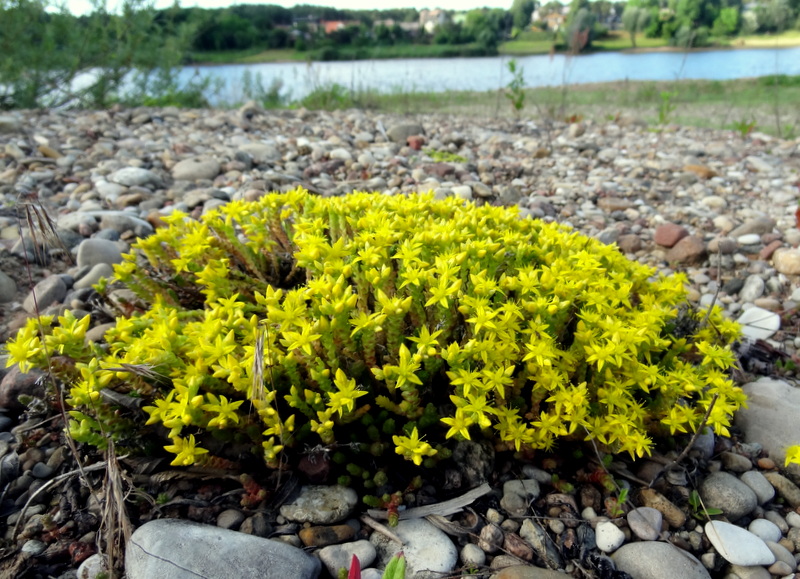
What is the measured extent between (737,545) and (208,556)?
1866mm

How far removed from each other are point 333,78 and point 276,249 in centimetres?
1145

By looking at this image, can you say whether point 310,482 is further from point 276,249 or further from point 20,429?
point 276,249

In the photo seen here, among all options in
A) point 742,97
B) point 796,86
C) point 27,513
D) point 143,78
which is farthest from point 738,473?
point 796,86

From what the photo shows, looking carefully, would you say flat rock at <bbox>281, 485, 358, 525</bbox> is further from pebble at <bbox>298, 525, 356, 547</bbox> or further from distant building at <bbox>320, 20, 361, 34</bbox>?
distant building at <bbox>320, 20, 361, 34</bbox>

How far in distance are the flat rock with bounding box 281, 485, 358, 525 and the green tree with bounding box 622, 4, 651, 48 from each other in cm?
3045

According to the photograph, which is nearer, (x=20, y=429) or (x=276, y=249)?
(x=20, y=429)

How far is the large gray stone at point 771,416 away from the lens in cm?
260

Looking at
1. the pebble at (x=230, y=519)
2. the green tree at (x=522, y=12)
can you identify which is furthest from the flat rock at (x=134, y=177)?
the green tree at (x=522, y=12)

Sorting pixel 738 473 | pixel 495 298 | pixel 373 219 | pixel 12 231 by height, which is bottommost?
pixel 738 473

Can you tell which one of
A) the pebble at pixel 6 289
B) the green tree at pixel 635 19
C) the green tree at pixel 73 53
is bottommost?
the pebble at pixel 6 289

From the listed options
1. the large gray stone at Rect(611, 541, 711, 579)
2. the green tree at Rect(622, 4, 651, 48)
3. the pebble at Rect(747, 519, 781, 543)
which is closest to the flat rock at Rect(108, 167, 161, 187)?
the large gray stone at Rect(611, 541, 711, 579)

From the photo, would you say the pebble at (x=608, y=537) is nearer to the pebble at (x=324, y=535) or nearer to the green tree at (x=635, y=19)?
the pebble at (x=324, y=535)

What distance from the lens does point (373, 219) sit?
2.70 m

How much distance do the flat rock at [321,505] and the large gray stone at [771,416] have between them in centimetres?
194
